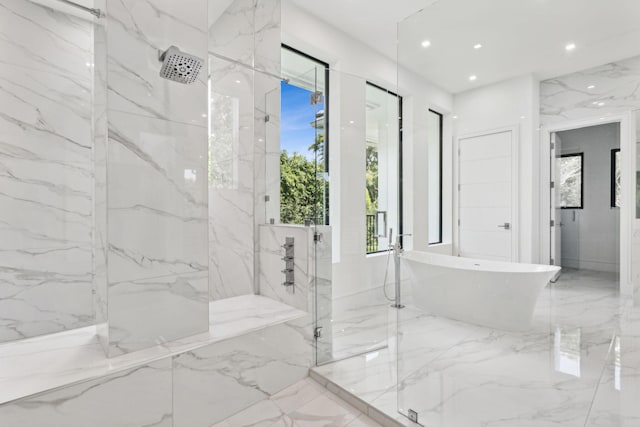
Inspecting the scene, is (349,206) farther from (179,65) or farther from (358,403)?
(179,65)

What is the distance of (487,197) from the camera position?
165cm

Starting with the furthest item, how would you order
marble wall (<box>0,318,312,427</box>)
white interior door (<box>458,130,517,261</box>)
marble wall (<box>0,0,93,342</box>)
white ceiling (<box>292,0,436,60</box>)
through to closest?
1. white ceiling (<box>292,0,436,60</box>)
2. marble wall (<box>0,0,93,342</box>)
3. white interior door (<box>458,130,517,261</box>)
4. marble wall (<box>0,318,312,427</box>)

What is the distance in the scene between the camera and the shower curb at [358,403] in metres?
1.79

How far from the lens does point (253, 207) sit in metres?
2.95

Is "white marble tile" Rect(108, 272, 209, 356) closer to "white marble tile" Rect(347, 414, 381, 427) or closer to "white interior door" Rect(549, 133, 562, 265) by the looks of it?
"white marble tile" Rect(347, 414, 381, 427)

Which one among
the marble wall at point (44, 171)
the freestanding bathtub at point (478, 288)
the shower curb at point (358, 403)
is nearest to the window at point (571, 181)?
the freestanding bathtub at point (478, 288)

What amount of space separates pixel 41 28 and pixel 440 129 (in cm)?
302

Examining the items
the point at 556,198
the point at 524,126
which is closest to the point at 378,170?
the point at 524,126

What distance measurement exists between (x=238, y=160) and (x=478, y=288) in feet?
7.36

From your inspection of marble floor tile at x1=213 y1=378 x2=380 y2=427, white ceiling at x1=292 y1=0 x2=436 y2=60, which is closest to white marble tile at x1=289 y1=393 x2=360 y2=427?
marble floor tile at x1=213 y1=378 x2=380 y2=427

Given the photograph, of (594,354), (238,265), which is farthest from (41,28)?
(594,354)

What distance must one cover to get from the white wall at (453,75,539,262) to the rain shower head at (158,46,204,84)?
164 centimetres

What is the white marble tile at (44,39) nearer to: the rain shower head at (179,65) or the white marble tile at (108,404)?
the rain shower head at (179,65)

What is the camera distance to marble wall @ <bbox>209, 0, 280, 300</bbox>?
2938mm
